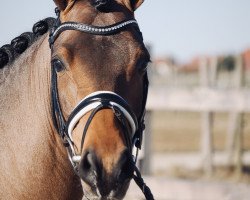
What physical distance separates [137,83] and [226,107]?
3.20m

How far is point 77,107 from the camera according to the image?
9.07 feet

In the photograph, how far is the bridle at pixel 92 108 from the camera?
2709 millimetres

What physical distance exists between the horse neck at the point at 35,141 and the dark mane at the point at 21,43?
0.72 ft

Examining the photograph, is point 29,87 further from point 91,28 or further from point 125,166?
point 125,166

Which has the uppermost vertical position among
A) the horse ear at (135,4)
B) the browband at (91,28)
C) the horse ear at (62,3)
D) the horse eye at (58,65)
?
the horse ear at (62,3)

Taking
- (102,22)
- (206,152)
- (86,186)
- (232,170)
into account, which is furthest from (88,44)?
(232,170)

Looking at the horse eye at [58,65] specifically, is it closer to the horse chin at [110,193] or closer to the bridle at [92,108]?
the bridle at [92,108]

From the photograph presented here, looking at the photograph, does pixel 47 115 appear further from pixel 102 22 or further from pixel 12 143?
pixel 102 22

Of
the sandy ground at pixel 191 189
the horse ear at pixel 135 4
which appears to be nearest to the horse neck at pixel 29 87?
the horse ear at pixel 135 4

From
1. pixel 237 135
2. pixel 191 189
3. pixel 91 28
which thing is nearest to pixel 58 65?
pixel 91 28

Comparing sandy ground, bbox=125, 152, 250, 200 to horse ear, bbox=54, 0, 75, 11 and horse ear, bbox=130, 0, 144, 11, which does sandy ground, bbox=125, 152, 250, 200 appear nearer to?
horse ear, bbox=130, 0, 144, 11

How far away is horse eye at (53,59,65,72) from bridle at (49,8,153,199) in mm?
29

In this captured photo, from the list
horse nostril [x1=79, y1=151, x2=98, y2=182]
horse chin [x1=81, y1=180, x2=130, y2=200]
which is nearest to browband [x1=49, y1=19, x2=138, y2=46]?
horse nostril [x1=79, y1=151, x2=98, y2=182]

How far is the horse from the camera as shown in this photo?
2.61 m
